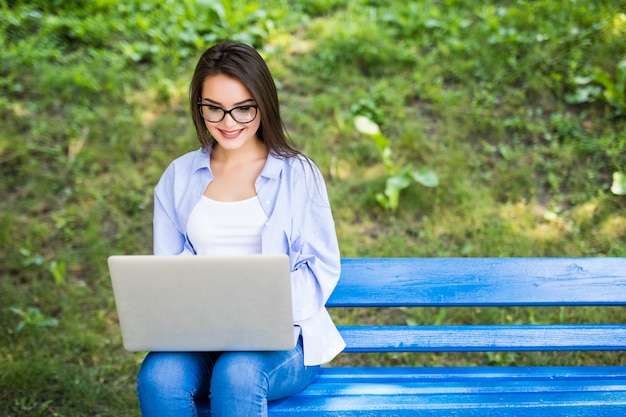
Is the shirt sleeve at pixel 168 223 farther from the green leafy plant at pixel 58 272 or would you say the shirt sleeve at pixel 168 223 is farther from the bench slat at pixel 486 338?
the green leafy plant at pixel 58 272

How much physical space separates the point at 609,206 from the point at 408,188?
1.07 meters

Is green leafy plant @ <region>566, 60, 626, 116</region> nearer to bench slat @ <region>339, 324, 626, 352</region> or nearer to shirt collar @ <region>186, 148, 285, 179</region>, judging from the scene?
bench slat @ <region>339, 324, 626, 352</region>

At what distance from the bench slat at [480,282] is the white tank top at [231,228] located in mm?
388

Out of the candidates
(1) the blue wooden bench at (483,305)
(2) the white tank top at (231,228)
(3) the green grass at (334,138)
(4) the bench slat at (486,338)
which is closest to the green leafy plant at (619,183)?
(3) the green grass at (334,138)

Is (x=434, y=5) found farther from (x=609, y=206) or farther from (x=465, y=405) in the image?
(x=465, y=405)

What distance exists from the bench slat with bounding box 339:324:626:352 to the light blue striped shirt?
0.70 ft

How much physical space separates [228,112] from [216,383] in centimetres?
85

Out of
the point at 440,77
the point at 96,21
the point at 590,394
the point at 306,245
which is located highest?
the point at 96,21

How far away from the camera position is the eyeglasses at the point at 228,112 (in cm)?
222

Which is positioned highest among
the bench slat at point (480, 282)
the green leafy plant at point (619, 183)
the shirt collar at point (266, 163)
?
the shirt collar at point (266, 163)

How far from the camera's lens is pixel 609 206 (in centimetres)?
368

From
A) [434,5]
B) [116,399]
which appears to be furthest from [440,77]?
[116,399]

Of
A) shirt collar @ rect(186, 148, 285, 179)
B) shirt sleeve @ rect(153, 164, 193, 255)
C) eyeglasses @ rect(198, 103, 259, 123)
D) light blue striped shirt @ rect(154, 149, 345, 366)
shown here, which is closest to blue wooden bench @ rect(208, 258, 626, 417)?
light blue striped shirt @ rect(154, 149, 345, 366)

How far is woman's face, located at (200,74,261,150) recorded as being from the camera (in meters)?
2.20
